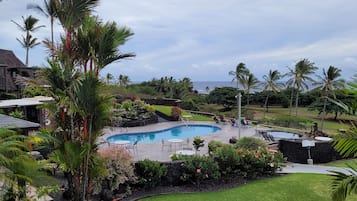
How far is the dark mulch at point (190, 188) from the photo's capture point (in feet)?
27.1

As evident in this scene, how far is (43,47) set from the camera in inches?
242

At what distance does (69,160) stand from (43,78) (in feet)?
5.73

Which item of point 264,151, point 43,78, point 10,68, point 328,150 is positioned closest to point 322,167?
point 328,150

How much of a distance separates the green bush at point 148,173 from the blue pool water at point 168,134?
8.36m

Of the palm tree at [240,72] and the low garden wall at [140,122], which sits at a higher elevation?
the palm tree at [240,72]

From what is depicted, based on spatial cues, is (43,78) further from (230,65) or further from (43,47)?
(230,65)

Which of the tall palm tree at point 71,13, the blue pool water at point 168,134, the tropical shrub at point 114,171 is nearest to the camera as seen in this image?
the tall palm tree at point 71,13

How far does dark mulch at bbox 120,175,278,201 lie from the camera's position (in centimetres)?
825

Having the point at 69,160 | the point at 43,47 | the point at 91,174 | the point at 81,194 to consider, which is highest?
the point at 43,47

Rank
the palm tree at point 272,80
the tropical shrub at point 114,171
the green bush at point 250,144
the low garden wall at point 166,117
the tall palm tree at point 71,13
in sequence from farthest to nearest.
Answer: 1. the palm tree at point 272,80
2. the low garden wall at point 166,117
3. the green bush at point 250,144
4. the tropical shrub at point 114,171
5. the tall palm tree at point 71,13

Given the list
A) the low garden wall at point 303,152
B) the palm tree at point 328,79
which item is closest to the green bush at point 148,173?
the low garden wall at point 303,152

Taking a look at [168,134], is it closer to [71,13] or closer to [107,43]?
[107,43]

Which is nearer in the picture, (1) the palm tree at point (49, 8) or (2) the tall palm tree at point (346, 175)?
(2) the tall palm tree at point (346, 175)

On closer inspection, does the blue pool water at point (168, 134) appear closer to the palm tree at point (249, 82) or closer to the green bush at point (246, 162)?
the green bush at point (246, 162)
